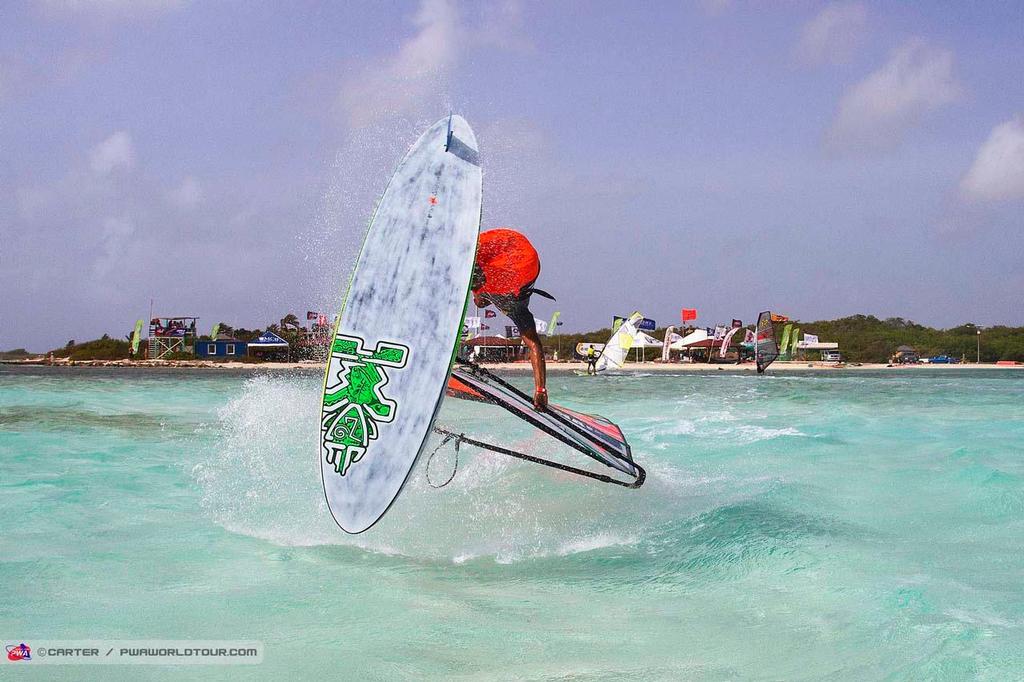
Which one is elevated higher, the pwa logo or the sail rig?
the sail rig

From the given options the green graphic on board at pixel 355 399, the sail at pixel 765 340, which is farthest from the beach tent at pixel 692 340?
the green graphic on board at pixel 355 399

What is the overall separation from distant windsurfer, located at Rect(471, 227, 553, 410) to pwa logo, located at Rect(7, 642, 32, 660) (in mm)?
3625

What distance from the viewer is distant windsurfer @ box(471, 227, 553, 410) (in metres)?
5.88

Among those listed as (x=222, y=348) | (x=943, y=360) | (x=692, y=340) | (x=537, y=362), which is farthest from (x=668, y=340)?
(x=537, y=362)

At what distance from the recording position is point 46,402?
18.4 m

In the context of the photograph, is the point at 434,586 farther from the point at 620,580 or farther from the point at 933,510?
the point at 933,510

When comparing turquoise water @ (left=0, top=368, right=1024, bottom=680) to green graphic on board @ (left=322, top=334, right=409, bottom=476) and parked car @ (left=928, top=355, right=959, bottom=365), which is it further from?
parked car @ (left=928, top=355, right=959, bottom=365)

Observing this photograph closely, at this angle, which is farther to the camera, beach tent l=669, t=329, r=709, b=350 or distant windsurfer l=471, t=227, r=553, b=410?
beach tent l=669, t=329, r=709, b=350

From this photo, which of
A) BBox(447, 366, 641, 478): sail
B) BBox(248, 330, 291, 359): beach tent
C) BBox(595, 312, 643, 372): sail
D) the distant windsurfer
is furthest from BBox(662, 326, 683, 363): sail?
the distant windsurfer

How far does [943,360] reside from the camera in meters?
74.1

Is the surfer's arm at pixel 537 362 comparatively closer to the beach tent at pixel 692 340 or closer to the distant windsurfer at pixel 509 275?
the distant windsurfer at pixel 509 275

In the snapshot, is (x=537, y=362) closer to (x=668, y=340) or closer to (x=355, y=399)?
(x=355, y=399)

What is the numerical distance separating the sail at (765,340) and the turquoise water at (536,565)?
24073 mm

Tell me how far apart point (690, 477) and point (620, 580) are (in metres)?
4.06
